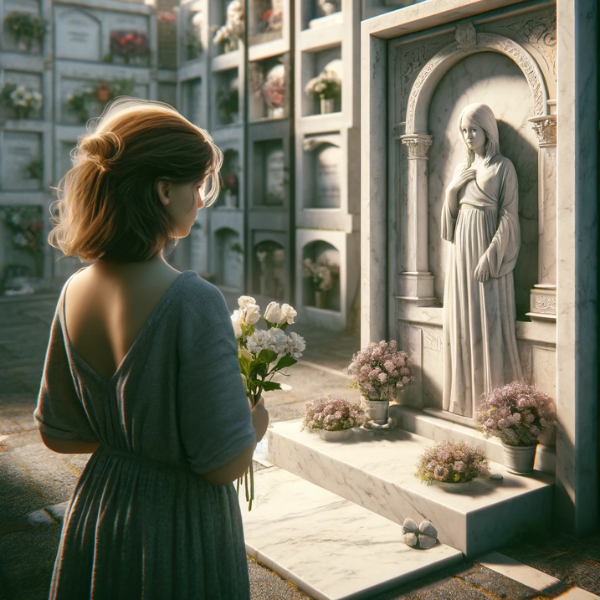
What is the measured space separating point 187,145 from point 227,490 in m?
0.73

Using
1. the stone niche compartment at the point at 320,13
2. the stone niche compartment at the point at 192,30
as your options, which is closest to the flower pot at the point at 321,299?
the stone niche compartment at the point at 320,13

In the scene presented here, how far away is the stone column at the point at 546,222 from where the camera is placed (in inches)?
148

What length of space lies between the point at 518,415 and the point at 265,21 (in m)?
9.30

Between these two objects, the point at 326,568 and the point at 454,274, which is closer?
the point at 326,568

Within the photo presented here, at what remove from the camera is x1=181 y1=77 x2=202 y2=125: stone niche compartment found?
45.8ft

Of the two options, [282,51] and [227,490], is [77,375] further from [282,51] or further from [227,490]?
[282,51]

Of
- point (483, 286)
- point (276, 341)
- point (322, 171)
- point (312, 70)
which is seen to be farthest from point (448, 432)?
point (312, 70)

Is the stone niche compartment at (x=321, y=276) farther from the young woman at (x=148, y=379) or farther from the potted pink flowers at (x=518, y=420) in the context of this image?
the young woman at (x=148, y=379)

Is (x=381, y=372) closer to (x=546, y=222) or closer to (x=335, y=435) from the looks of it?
(x=335, y=435)

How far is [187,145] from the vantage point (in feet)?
4.55

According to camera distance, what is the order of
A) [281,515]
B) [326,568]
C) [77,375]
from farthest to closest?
[281,515] → [326,568] → [77,375]

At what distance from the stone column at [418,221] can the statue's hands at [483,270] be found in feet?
Answer: 2.00

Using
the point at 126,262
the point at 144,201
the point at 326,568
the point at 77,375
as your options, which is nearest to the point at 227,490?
the point at 77,375

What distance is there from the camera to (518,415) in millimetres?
3617
